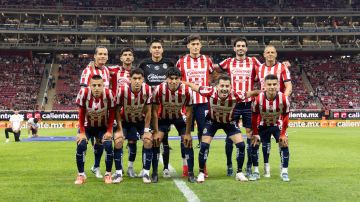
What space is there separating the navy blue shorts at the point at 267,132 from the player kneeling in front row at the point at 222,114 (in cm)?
54

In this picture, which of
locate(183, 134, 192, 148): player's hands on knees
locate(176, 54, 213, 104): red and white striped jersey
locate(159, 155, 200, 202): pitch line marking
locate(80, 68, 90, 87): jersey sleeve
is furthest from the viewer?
locate(176, 54, 213, 104): red and white striped jersey

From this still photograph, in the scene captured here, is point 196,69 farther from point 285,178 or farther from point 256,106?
point 285,178

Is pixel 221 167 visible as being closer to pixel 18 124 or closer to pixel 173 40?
pixel 18 124

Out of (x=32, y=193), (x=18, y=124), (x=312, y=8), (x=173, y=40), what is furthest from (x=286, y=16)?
(x=32, y=193)

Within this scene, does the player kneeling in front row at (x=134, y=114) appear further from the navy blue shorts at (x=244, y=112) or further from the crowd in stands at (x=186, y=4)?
the crowd in stands at (x=186, y=4)

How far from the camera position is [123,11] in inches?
2217

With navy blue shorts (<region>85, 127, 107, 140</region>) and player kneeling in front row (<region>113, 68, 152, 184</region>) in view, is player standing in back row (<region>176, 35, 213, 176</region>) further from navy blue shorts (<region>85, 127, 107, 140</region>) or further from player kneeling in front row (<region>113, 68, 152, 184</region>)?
navy blue shorts (<region>85, 127, 107, 140</region>)

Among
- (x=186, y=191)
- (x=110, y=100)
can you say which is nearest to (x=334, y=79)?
(x=110, y=100)

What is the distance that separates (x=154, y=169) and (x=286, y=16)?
53115 mm

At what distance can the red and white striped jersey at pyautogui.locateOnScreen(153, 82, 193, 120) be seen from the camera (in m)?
8.39

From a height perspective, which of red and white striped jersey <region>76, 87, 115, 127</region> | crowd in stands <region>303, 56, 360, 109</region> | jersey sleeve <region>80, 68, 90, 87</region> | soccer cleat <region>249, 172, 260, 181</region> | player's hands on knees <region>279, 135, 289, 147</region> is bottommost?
soccer cleat <region>249, 172, 260, 181</region>

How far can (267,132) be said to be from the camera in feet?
28.8

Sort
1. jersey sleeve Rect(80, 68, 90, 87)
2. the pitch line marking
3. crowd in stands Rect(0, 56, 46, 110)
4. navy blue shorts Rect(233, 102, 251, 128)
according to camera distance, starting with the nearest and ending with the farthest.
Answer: the pitch line marking → jersey sleeve Rect(80, 68, 90, 87) → navy blue shorts Rect(233, 102, 251, 128) → crowd in stands Rect(0, 56, 46, 110)

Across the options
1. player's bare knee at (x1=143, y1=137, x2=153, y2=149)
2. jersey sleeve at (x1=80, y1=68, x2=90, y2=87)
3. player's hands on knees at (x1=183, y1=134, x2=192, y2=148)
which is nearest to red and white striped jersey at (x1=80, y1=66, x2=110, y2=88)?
jersey sleeve at (x1=80, y1=68, x2=90, y2=87)
